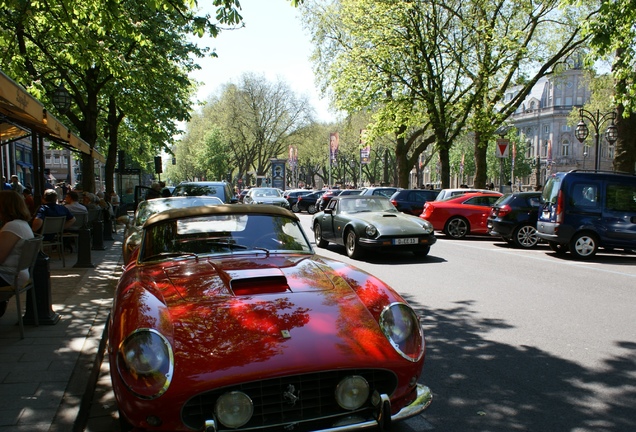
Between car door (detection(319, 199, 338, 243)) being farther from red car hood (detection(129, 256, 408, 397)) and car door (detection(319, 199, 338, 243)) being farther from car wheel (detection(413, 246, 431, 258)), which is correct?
red car hood (detection(129, 256, 408, 397))

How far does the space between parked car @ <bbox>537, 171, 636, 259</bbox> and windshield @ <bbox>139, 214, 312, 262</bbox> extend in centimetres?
931

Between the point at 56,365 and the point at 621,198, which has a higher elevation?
the point at 621,198

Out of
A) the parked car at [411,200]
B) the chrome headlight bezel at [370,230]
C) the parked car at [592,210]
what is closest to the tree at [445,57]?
the parked car at [411,200]

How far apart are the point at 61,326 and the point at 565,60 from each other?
2880 centimetres

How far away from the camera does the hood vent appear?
138 inches

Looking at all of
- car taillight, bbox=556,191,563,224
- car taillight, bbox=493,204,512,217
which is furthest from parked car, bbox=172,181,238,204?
car taillight, bbox=556,191,563,224

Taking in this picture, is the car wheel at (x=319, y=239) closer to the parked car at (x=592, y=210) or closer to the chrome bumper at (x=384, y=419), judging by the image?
the parked car at (x=592, y=210)

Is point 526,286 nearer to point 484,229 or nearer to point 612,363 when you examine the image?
point 612,363

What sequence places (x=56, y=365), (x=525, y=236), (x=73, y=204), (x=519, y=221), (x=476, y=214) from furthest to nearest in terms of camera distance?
(x=476, y=214) < (x=525, y=236) < (x=519, y=221) < (x=73, y=204) < (x=56, y=365)

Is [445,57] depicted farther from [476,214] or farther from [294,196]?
[294,196]

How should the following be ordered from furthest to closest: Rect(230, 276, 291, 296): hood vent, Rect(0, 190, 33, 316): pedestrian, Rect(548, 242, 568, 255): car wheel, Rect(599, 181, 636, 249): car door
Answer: Rect(548, 242, 568, 255): car wheel < Rect(599, 181, 636, 249): car door < Rect(0, 190, 33, 316): pedestrian < Rect(230, 276, 291, 296): hood vent

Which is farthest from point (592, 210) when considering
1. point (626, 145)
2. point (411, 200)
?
point (411, 200)

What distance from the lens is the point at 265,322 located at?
3123 millimetres

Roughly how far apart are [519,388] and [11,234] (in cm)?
496
